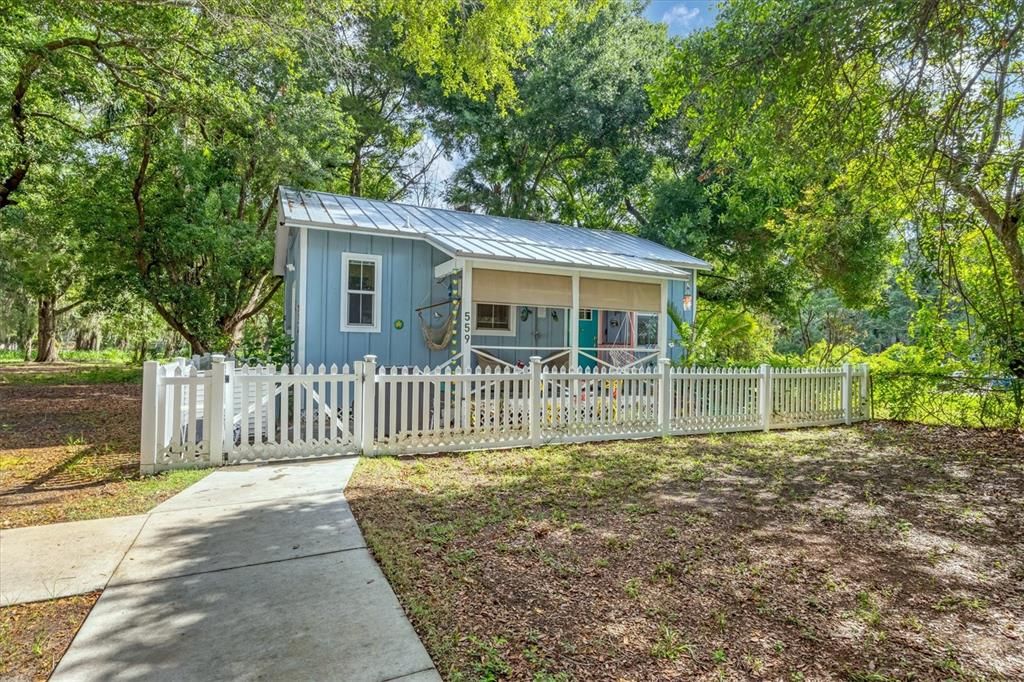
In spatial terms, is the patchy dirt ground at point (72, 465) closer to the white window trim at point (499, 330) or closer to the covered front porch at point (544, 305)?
the covered front porch at point (544, 305)

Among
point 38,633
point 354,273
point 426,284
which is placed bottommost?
point 38,633

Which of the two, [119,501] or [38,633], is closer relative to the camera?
[38,633]

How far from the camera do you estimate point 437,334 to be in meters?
10.8

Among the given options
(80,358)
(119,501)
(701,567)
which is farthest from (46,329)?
(701,567)

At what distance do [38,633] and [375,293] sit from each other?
7989 mm

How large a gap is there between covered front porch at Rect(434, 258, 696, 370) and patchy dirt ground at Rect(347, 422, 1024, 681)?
349cm

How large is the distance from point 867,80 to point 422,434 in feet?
21.7

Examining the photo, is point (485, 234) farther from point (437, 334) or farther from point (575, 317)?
point (575, 317)

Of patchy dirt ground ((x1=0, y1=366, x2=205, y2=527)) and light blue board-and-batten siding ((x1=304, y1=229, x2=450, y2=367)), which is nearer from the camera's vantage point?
patchy dirt ground ((x1=0, y1=366, x2=205, y2=527))

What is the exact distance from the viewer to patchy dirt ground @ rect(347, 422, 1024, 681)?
2.56 m

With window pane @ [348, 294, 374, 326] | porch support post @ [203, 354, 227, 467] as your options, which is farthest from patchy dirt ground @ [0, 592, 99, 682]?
window pane @ [348, 294, 374, 326]

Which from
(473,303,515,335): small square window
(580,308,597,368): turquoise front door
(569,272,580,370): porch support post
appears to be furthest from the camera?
(580,308,597,368): turquoise front door

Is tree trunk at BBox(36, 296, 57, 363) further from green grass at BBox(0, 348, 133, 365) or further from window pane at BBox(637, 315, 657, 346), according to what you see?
→ window pane at BBox(637, 315, 657, 346)

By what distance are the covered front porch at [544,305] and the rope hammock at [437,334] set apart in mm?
200
